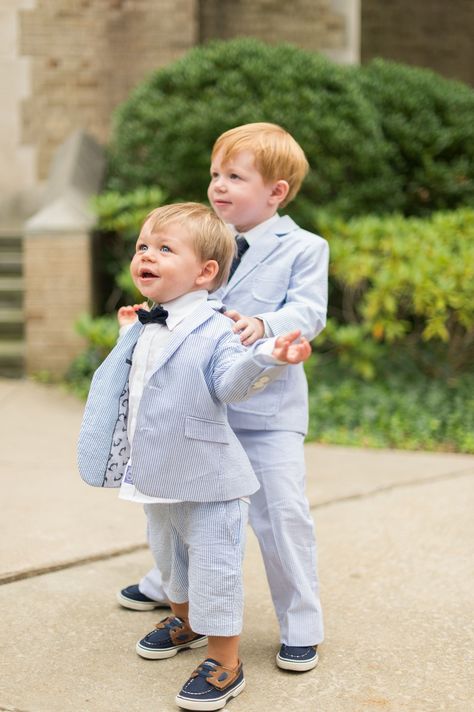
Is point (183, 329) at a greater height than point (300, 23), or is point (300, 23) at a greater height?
point (300, 23)

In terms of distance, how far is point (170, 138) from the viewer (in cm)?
703

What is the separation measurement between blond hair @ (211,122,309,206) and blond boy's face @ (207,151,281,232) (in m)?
0.02

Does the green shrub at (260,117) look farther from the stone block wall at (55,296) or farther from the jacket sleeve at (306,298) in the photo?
the jacket sleeve at (306,298)

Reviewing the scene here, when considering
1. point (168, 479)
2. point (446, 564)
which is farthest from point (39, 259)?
point (168, 479)

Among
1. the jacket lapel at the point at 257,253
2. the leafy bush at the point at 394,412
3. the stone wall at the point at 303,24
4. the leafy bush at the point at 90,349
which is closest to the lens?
the jacket lapel at the point at 257,253

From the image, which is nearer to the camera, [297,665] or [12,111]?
[297,665]

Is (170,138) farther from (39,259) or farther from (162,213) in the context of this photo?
(162,213)

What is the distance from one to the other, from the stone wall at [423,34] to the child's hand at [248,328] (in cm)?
1172

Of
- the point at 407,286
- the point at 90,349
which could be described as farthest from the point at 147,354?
the point at 90,349

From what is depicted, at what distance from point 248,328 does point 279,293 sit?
10.0 inches

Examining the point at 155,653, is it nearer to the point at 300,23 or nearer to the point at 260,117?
the point at 260,117

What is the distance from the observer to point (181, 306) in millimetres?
2566

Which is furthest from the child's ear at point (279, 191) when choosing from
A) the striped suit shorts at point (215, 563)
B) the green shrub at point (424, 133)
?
the green shrub at point (424, 133)

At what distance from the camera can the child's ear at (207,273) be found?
255 cm
